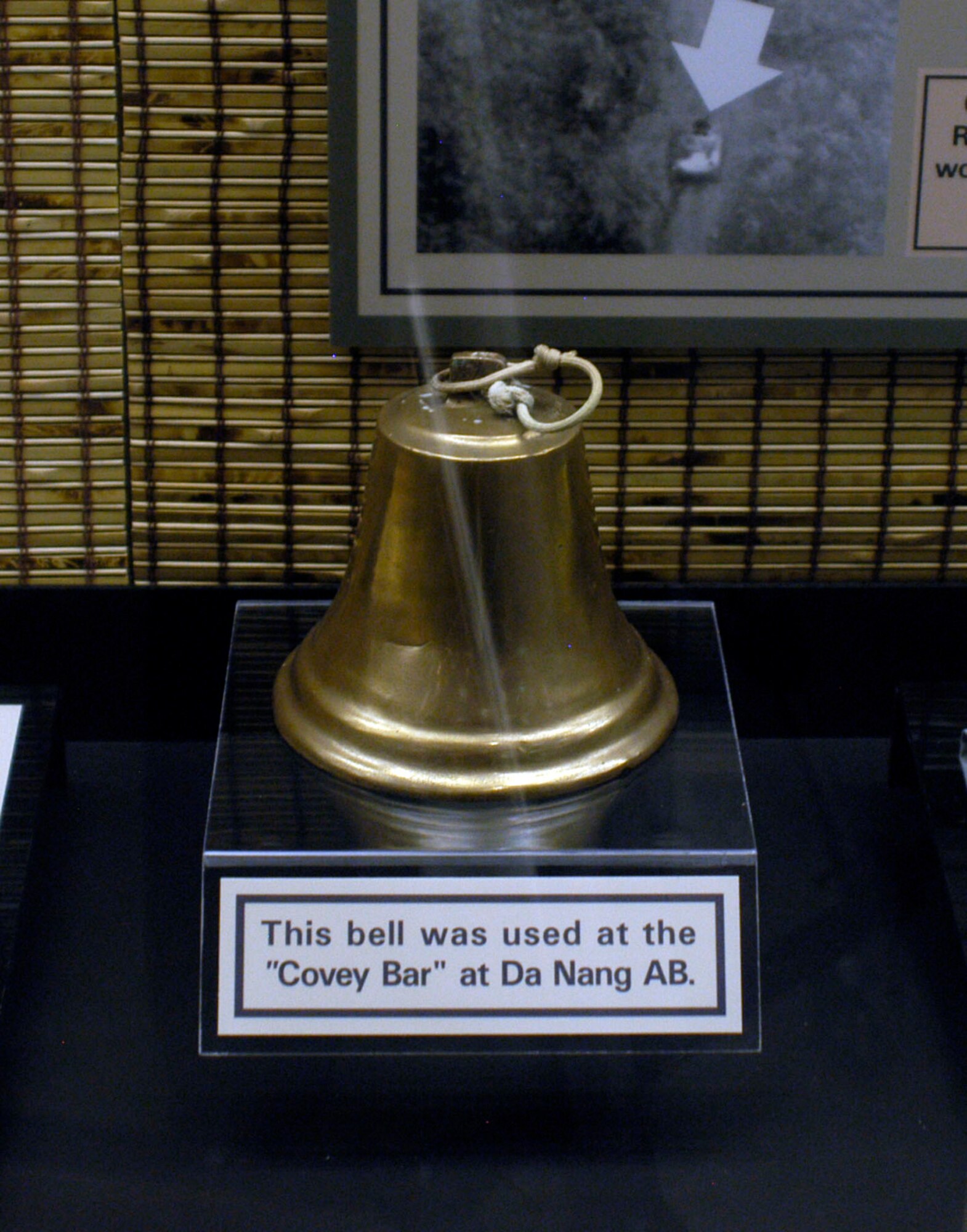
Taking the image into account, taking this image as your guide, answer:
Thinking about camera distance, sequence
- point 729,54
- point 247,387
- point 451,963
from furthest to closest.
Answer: point 247,387
point 729,54
point 451,963

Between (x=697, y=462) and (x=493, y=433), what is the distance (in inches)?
10.8

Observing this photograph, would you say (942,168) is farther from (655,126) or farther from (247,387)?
(247,387)

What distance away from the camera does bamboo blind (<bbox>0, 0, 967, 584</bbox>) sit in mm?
937

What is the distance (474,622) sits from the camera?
0.84 meters

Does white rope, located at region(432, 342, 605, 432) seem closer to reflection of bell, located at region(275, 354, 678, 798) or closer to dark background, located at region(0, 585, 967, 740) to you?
reflection of bell, located at region(275, 354, 678, 798)

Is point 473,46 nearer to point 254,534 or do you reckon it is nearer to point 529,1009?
point 254,534

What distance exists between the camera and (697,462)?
105 centimetres

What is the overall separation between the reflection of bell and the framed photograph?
12 centimetres

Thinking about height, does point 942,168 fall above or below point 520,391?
above

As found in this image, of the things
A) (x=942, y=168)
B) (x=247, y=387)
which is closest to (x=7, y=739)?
(x=247, y=387)

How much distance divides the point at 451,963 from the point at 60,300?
0.51 metres

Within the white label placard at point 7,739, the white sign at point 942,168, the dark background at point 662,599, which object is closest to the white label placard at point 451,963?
the white label placard at point 7,739

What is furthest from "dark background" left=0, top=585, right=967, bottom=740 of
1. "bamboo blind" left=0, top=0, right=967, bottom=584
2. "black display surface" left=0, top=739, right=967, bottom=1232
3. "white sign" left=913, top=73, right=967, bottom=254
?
"white sign" left=913, top=73, right=967, bottom=254

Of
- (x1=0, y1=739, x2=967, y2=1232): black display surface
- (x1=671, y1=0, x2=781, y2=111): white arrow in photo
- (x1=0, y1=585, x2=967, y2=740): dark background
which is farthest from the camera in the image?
(x1=0, y1=585, x2=967, y2=740): dark background
